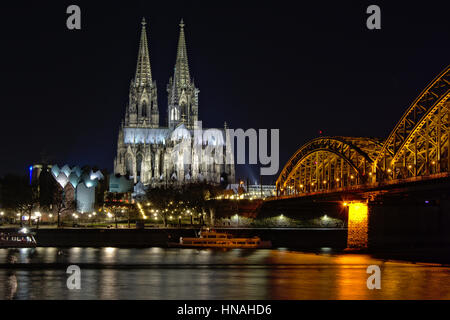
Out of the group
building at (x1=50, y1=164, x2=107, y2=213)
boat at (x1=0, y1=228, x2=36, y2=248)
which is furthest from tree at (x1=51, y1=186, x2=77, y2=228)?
boat at (x1=0, y1=228, x2=36, y2=248)

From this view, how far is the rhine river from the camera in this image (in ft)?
153

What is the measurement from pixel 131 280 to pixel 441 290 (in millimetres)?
19944

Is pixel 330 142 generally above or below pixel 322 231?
above

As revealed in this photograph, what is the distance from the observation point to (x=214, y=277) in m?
56.7

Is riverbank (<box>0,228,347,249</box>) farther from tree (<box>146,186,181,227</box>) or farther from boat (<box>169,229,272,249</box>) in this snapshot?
tree (<box>146,186,181,227</box>)

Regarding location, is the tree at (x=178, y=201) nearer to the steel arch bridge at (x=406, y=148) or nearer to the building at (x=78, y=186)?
the building at (x=78, y=186)

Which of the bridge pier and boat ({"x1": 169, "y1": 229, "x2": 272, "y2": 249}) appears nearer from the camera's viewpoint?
the bridge pier

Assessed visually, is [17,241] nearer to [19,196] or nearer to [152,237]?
[152,237]

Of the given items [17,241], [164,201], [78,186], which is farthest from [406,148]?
[78,186]

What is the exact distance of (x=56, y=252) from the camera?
84.0m
